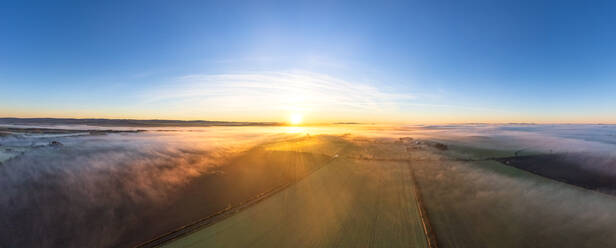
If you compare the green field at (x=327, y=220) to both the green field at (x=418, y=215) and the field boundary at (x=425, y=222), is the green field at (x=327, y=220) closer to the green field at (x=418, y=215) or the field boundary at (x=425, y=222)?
the green field at (x=418, y=215)

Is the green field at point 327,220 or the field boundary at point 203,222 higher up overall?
the green field at point 327,220

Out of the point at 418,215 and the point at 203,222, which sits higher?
the point at 418,215

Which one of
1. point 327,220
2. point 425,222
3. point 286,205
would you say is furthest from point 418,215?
point 286,205

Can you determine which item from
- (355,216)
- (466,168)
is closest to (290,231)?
(355,216)

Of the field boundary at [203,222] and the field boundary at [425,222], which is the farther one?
the field boundary at [203,222]

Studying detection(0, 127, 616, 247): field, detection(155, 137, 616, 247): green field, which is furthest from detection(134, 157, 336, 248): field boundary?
detection(155, 137, 616, 247): green field

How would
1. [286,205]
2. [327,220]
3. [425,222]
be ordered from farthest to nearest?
1. [286,205]
2. [327,220]
3. [425,222]

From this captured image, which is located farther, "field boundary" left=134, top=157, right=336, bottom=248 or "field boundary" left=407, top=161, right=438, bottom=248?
"field boundary" left=134, top=157, right=336, bottom=248

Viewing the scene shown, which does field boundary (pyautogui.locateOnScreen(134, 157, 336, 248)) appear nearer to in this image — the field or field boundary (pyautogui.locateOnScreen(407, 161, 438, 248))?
the field

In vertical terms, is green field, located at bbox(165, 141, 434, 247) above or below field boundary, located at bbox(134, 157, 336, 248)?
above

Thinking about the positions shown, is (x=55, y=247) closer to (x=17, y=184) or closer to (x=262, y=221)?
(x=17, y=184)

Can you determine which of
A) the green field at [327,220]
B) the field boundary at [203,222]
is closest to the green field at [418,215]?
the green field at [327,220]

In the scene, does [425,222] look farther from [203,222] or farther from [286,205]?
[203,222]
